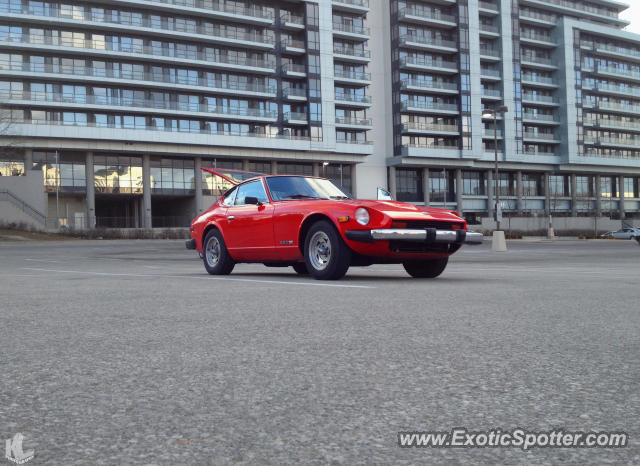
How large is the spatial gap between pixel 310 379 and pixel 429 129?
75581 mm

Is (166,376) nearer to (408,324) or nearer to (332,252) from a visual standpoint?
(408,324)

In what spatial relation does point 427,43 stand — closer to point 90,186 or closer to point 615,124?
point 615,124

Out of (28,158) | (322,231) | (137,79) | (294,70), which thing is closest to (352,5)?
(294,70)

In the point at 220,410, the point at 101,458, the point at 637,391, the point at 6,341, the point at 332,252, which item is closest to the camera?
the point at 101,458

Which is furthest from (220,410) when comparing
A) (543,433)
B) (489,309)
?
(489,309)

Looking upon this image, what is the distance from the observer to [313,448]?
1.95 m

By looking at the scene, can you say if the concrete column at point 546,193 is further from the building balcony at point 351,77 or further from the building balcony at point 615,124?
the building balcony at point 351,77

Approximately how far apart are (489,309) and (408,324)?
114 cm

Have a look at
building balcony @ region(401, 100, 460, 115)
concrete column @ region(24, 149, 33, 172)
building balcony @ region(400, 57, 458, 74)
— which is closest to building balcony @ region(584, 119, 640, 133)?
building balcony @ region(401, 100, 460, 115)

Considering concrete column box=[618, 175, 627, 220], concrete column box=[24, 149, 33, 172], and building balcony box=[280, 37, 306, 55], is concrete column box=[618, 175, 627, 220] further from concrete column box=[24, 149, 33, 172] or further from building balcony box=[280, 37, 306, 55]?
concrete column box=[24, 149, 33, 172]

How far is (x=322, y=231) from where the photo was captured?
884 centimetres

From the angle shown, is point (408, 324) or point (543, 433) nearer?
point (543, 433)

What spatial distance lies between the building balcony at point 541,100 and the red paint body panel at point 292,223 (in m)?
79.3

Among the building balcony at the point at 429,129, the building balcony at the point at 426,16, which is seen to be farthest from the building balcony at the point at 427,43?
the building balcony at the point at 429,129
